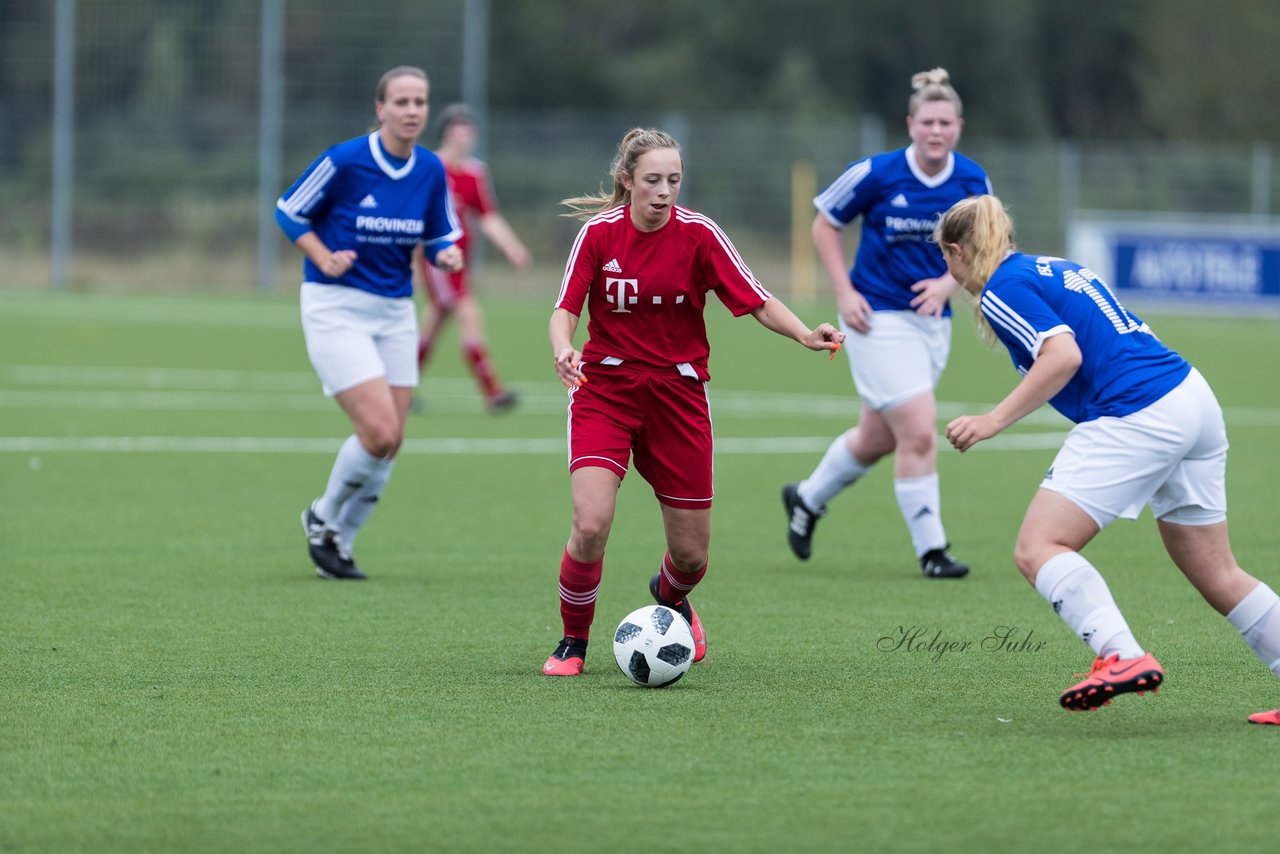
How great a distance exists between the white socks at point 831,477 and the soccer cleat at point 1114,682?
4005 mm

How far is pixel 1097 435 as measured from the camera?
5699 millimetres

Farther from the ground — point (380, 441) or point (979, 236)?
point (979, 236)

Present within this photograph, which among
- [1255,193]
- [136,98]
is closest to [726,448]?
[1255,193]

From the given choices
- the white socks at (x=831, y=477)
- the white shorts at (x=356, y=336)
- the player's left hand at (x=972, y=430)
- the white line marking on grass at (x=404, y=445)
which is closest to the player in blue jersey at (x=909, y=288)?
the white socks at (x=831, y=477)

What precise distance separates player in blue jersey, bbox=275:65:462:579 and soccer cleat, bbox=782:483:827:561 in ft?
6.36

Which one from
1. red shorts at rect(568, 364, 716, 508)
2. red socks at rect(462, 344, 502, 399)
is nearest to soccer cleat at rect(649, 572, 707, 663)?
red shorts at rect(568, 364, 716, 508)

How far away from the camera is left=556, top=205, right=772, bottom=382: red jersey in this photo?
656cm

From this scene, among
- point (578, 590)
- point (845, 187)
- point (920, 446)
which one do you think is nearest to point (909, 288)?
point (845, 187)

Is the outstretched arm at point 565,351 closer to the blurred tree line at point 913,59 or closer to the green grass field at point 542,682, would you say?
the green grass field at point 542,682

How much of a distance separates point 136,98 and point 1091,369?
3329 cm

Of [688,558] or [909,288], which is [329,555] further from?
[909,288]

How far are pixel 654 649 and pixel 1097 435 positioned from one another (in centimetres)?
160

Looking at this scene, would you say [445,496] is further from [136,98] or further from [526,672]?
[136,98]

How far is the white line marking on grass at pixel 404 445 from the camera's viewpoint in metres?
13.4
